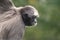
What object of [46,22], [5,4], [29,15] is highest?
[5,4]

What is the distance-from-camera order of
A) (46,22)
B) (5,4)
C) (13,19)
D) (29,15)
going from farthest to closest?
1. (46,22)
2. (29,15)
3. (13,19)
4. (5,4)

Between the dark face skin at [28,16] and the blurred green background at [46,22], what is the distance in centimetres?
542

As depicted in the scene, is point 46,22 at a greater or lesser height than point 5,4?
lesser

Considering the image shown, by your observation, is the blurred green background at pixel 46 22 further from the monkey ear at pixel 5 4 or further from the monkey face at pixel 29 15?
the monkey ear at pixel 5 4

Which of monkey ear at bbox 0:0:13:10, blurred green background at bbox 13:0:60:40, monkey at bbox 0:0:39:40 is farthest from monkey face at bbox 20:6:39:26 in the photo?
blurred green background at bbox 13:0:60:40

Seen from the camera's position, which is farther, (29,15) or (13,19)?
(29,15)

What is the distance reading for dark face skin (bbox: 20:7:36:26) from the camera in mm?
8508

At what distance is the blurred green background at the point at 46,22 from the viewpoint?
14.7m

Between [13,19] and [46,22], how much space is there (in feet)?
23.1

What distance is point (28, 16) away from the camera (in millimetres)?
8586

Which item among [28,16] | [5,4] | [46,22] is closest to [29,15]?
[28,16]

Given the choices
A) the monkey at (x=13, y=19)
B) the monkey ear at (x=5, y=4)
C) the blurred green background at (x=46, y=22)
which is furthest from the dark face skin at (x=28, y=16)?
the blurred green background at (x=46, y=22)

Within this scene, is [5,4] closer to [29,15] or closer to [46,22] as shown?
[29,15]

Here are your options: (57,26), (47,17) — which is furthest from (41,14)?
(57,26)
